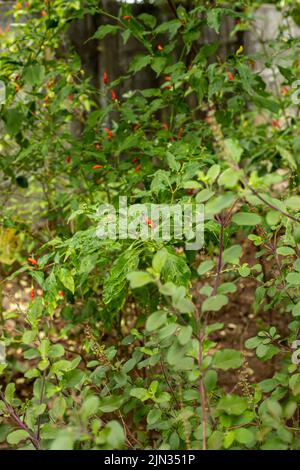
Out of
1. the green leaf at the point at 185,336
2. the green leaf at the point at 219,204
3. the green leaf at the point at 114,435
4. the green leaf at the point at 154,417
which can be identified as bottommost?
the green leaf at the point at 154,417

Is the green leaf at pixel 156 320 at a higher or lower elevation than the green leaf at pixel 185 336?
higher

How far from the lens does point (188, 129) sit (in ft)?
8.33

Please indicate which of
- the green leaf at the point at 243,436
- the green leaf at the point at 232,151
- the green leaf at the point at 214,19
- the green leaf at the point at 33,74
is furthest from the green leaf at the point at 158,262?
the green leaf at the point at 33,74

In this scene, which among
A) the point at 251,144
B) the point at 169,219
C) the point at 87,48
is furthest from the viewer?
the point at 87,48

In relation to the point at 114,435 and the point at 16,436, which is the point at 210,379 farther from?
the point at 16,436

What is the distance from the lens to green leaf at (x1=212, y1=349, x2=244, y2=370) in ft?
3.45

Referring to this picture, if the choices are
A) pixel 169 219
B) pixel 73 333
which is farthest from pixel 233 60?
pixel 73 333

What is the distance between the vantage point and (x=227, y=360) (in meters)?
1.06

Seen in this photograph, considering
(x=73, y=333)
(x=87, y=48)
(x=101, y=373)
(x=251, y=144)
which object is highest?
(x=87, y=48)

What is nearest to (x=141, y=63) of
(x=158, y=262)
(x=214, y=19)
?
(x=214, y=19)

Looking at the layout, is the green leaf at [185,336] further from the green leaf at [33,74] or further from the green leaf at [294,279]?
the green leaf at [33,74]

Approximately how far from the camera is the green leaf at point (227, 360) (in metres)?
1.05

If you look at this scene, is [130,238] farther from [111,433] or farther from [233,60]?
[233,60]
